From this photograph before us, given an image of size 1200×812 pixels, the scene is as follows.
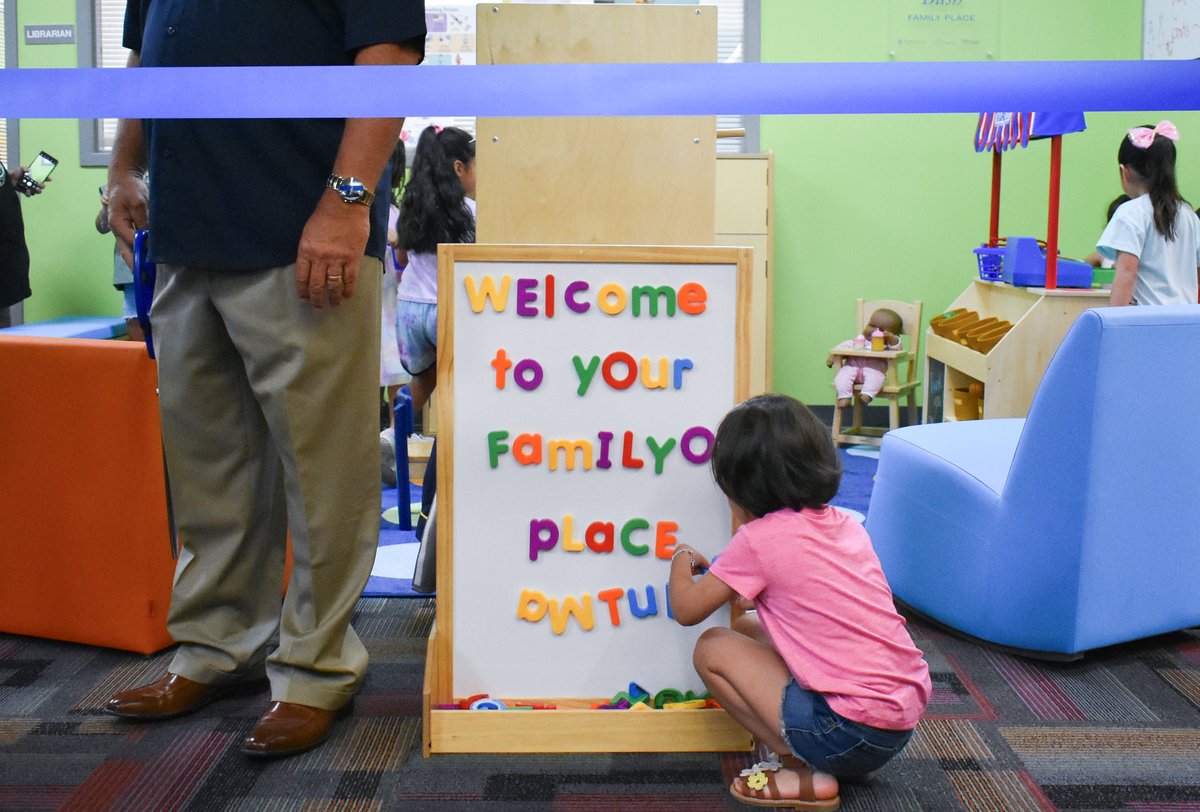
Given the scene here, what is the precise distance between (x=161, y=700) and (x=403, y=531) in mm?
1306

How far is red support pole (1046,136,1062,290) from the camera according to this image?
3.53 m

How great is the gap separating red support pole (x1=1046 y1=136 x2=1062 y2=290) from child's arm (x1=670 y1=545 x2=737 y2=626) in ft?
7.85

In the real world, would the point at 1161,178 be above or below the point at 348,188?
above

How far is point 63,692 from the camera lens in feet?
6.13

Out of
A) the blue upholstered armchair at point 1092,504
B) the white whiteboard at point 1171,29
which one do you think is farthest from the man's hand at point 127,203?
the white whiteboard at point 1171,29

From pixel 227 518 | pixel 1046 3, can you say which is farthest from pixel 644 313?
pixel 1046 3

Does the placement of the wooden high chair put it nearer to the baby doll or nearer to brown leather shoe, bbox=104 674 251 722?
the baby doll

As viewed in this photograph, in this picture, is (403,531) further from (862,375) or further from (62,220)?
(62,220)

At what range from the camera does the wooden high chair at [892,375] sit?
4.47m

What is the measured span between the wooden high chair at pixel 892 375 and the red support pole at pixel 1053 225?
3.08ft

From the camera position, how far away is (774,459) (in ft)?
4.77

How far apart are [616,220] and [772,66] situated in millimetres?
439

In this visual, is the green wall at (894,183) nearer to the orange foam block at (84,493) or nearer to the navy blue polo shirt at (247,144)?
the orange foam block at (84,493)

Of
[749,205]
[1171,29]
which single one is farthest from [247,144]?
[1171,29]
